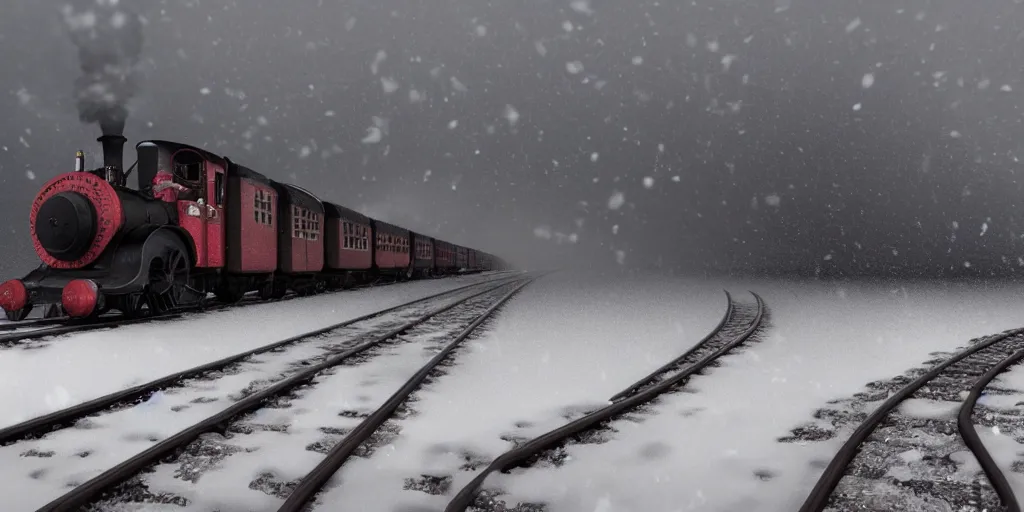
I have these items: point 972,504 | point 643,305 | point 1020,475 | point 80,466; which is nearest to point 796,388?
point 1020,475

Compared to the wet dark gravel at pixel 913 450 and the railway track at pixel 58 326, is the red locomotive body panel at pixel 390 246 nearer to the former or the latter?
the railway track at pixel 58 326

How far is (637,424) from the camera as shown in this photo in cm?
466

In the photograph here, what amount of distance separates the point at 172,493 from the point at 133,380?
3639 millimetres

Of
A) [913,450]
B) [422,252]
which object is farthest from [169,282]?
[422,252]

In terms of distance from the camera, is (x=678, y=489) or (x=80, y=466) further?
(x=80, y=466)

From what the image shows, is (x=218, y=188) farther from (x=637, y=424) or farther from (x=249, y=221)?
(x=637, y=424)

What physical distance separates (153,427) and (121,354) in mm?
4004

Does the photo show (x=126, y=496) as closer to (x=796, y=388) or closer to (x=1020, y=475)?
(x=1020, y=475)

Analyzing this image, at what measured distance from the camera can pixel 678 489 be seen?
338 cm

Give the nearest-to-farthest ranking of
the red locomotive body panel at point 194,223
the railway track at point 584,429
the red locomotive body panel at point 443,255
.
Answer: the railway track at point 584,429 → the red locomotive body panel at point 194,223 → the red locomotive body panel at point 443,255

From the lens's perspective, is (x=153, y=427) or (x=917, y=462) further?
(x=153, y=427)

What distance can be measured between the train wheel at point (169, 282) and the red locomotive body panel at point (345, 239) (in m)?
8.05

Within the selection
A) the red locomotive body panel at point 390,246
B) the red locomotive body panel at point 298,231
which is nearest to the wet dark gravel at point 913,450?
the red locomotive body panel at point 298,231

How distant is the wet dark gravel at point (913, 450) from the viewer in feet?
10.5
